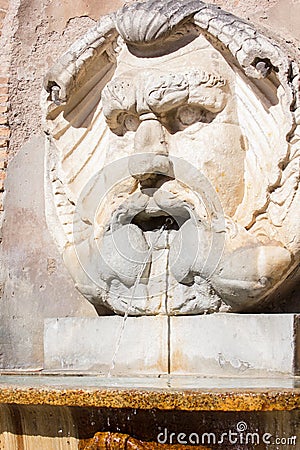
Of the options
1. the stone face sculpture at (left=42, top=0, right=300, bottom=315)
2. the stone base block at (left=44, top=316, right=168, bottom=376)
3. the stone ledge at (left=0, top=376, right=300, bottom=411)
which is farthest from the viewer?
the stone base block at (left=44, top=316, right=168, bottom=376)

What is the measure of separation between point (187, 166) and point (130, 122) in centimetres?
27

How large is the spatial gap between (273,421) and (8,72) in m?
1.92

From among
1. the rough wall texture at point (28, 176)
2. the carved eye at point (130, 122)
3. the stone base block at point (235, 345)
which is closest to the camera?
the stone base block at point (235, 345)

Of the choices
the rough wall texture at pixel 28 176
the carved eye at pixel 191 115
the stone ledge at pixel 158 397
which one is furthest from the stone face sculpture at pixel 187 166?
the stone ledge at pixel 158 397

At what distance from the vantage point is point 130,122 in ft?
11.3

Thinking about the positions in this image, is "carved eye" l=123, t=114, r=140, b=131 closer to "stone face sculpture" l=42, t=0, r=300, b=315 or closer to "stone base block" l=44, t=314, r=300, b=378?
"stone face sculpture" l=42, t=0, r=300, b=315

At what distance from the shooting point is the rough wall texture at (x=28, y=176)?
3.83m

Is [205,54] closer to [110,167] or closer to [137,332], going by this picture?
[110,167]

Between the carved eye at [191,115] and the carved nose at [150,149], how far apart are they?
7cm

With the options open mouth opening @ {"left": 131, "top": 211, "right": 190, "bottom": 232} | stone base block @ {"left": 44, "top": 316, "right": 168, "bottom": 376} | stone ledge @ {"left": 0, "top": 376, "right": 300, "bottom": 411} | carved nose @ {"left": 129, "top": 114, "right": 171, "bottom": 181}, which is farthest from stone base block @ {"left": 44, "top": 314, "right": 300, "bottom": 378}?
stone ledge @ {"left": 0, "top": 376, "right": 300, "bottom": 411}

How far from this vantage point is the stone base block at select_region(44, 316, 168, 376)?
3273 millimetres

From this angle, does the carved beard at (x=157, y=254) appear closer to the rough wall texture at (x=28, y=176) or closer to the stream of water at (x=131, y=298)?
the stream of water at (x=131, y=298)

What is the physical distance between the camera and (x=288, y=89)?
316cm

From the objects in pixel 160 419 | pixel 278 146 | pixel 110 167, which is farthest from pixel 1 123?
pixel 160 419
